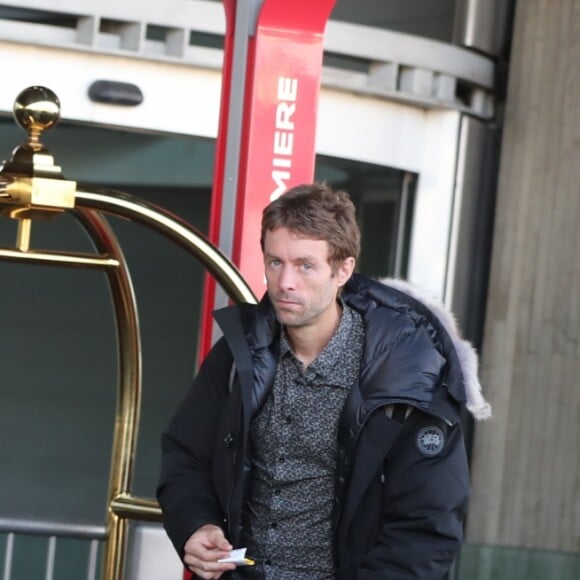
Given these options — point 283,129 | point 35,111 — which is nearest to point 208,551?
point 35,111

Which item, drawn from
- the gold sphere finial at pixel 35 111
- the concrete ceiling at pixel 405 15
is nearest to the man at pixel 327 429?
the gold sphere finial at pixel 35 111

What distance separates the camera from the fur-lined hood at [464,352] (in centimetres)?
249

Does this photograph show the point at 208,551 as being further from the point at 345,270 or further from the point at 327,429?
the point at 345,270

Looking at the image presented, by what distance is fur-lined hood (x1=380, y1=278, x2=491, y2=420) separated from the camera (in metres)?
2.49

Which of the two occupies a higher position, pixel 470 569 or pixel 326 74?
pixel 326 74

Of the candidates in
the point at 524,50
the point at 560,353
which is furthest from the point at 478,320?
the point at 524,50

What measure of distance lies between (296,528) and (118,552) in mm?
782

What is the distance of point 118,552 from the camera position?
3188mm

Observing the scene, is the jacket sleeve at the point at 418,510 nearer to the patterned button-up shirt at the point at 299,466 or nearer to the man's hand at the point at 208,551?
the patterned button-up shirt at the point at 299,466

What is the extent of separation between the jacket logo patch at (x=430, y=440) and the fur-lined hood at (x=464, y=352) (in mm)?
71

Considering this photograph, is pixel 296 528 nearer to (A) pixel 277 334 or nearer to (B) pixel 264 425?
(B) pixel 264 425

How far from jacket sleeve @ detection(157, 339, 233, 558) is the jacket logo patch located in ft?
1.28

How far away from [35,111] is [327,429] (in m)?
0.90

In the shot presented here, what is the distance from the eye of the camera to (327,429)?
8.21ft
